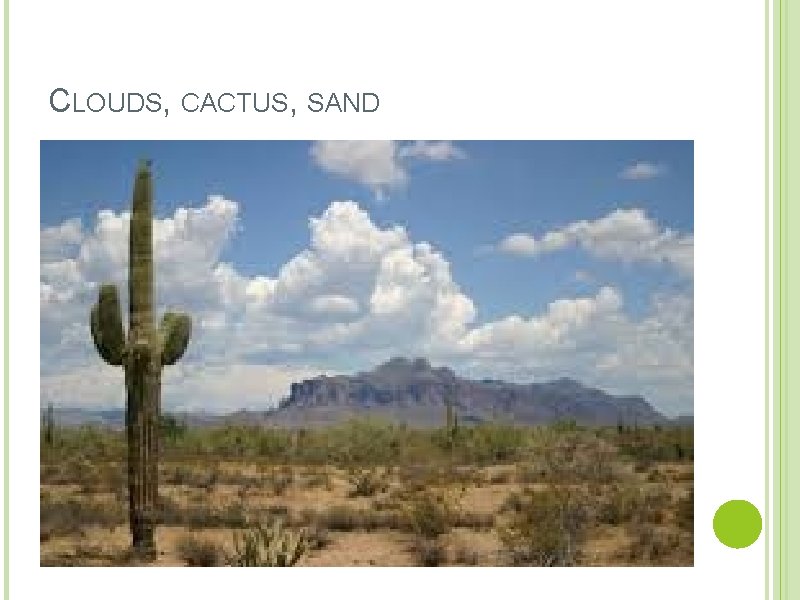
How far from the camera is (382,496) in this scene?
11.9m

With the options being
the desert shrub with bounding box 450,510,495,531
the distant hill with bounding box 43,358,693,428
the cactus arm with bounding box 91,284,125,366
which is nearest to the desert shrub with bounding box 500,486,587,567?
the desert shrub with bounding box 450,510,495,531

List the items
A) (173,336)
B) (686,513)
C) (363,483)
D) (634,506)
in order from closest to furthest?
(686,513)
(634,506)
(173,336)
(363,483)

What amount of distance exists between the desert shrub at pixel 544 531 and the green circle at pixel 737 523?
1174mm

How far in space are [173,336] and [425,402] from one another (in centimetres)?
222

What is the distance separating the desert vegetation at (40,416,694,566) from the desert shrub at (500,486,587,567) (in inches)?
0.5

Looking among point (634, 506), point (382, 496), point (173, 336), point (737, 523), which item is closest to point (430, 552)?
point (382, 496)

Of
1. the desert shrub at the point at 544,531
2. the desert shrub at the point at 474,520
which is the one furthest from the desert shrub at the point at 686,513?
the desert shrub at the point at 474,520

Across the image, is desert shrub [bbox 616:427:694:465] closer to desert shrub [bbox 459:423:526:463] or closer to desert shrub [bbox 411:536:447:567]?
desert shrub [bbox 459:423:526:463]

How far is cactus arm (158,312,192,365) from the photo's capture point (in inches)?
444

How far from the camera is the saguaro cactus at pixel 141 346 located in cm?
1120
